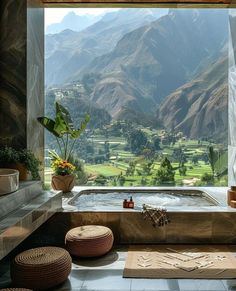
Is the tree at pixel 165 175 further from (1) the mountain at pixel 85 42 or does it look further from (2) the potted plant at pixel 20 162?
(2) the potted plant at pixel 20 162

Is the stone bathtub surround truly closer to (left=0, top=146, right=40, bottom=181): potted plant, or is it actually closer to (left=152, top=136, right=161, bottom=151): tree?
(left=0, top=146, right=40, bottom=181): potted plant

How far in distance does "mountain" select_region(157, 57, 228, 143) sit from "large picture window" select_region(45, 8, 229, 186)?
16mm

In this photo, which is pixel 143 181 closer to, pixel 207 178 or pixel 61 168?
pixel 207 178

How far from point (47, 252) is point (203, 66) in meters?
4.19

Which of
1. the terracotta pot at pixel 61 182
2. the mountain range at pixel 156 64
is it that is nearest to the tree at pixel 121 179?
the mountain range at pixel 156 64

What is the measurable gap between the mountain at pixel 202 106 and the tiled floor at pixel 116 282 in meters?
3.25

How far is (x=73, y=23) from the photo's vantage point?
6215 mm

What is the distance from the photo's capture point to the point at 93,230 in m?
3.68

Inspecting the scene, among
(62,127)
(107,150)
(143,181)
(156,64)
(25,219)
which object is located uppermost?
(156,64)

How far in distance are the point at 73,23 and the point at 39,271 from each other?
4533 millimetres

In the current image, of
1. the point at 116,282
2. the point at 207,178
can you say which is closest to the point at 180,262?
the point at 116,282

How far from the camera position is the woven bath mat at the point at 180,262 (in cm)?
318

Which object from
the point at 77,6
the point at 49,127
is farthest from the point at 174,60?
the point at 49,127

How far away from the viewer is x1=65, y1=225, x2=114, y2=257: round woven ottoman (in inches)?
137
